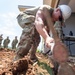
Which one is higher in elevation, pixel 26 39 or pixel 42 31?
pixel 42 31

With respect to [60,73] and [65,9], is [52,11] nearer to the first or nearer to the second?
[65,9]

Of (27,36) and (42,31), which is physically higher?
(42,31)

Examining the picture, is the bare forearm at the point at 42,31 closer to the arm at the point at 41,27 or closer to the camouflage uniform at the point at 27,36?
the arm at the point at 41,27

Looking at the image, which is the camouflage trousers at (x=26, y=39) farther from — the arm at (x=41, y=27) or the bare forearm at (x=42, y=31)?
the bare forearm at (x=42, y=31)

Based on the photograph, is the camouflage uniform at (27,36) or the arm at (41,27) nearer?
the arm at (41,27)

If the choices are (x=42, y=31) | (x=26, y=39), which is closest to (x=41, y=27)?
(x=42, y=31)

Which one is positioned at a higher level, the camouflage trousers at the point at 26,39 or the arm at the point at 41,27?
the arm at the point at 41,27

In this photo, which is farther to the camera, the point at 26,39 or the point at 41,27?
the point at 26,39

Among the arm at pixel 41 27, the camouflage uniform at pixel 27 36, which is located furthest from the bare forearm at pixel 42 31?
the camouflage uniform at pixel 27 36

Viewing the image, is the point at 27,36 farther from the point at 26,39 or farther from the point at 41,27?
the point at 41,27

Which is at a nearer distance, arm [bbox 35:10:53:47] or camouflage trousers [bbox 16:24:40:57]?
arm [bbox 35:10:53:47]

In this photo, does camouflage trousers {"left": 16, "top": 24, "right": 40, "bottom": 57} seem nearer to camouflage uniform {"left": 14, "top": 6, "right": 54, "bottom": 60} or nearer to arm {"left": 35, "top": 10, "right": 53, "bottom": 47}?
camouflage uniform {"left": 14, "top": 6, "right": 54, "bottom": 60}

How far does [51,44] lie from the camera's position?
279 centimetres

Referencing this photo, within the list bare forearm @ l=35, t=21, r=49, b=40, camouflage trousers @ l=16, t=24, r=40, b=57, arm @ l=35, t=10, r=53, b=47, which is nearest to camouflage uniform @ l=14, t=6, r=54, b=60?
camouflage trousers @ l=16, t=24, r=40, b=57
